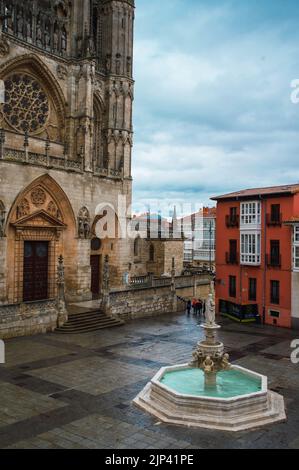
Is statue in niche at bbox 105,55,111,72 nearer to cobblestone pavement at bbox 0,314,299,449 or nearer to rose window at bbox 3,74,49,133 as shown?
rose window at bbox 3,74,49,133

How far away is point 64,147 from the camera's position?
3381 centimetres

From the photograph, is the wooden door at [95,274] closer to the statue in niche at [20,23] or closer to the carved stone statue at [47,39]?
the carved stone statue at [47,39]

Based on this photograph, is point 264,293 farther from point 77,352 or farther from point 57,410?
point 57,410

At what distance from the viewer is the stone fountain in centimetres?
1231

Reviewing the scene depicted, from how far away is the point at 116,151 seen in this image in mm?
37375

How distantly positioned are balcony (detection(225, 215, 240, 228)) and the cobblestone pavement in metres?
9.05

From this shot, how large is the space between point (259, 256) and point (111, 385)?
63.0 ft

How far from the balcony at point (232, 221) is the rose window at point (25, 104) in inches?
642

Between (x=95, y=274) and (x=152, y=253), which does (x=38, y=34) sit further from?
(x=152, y=253)

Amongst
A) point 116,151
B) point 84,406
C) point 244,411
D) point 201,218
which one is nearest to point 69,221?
point 116,151

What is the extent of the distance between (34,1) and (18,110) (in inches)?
325

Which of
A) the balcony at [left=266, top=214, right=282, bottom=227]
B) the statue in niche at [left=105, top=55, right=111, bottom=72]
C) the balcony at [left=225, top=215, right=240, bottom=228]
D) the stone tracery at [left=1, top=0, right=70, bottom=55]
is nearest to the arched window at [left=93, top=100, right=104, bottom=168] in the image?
the statue in niche at [left=105, top=55, right=111, bottom=72]

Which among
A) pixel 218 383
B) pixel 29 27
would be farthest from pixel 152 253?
pixel 218 383

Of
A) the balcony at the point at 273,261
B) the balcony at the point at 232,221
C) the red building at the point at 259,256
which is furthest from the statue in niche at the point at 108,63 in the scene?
the balcony at the point at 273,261
